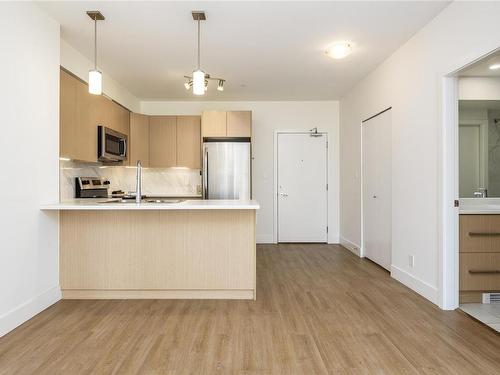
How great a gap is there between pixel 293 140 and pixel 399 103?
96.6 inches

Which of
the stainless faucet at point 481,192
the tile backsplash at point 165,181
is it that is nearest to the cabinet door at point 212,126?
the tile backsplash at point 165,181

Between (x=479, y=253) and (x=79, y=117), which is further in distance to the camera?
(x=79, y=117)

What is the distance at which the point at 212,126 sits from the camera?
5.24m

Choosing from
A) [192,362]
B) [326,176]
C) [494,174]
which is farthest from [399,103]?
[192,362]

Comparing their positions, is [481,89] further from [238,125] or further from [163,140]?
[163,140]

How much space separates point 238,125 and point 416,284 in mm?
3336

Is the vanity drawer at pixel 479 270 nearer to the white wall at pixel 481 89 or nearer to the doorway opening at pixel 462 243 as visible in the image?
the doorway opening at pixel 462 243

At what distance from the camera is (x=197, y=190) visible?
19.1 ft

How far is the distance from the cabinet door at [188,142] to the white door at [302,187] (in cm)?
148

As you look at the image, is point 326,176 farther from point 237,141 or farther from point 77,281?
point 77,281

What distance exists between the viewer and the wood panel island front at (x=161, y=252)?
120 inches

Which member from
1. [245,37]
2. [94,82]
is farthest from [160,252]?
[245,37]

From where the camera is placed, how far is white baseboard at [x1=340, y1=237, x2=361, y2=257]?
4.99 m

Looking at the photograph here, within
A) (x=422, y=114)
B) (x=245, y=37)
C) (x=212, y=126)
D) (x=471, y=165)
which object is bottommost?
(x=471, y=165)
